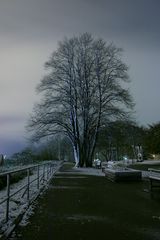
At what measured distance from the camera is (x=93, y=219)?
406 inches

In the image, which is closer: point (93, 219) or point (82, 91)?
point (93, 219)

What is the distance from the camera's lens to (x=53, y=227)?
30.2ft

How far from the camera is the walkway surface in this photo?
834cm

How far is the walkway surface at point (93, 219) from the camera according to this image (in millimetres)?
8344

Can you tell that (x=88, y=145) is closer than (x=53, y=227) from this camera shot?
No

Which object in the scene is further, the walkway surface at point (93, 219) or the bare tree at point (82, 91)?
the bare tree at point (82, 91)

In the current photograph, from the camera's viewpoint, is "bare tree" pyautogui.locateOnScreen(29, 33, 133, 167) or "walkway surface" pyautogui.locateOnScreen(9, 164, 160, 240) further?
"bare tree" pyautogui.locateOnScreen(29, 33, 133, 167)

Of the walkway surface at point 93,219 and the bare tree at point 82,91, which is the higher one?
the bare tree at point 82,91

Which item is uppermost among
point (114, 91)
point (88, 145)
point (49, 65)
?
point (49, 65)

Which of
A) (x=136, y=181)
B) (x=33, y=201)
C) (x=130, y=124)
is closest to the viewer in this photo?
(x=33, y=201)

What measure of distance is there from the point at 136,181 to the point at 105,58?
27814 mm

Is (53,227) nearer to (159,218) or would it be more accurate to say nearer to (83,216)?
(83,216)

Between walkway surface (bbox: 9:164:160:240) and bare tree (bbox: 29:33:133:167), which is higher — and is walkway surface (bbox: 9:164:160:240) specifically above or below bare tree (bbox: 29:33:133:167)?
below

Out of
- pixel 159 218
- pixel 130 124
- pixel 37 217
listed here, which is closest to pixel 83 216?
pixel 37 217
